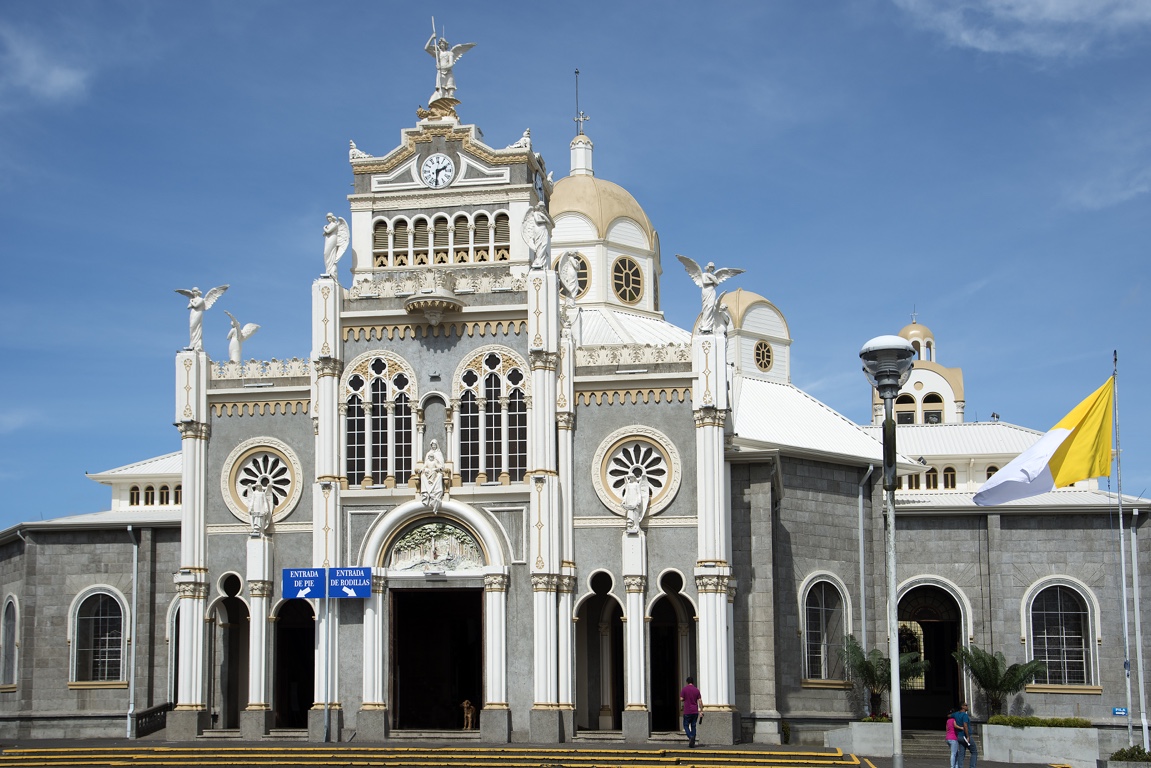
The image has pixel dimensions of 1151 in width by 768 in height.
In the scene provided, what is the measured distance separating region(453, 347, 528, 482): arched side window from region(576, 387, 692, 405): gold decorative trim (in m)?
1.78

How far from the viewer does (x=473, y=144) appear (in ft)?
148

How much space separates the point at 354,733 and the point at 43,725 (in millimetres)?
12761

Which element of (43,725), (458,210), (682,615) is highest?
(458,210)

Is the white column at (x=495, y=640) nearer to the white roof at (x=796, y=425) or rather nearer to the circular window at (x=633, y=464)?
the circular window at (x=633, y=464)

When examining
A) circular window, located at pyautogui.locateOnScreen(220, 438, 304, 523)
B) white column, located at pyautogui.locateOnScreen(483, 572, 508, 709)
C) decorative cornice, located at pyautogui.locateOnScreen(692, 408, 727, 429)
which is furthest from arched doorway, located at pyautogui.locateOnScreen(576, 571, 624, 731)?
circular window, located at pyautogui.locateOnScreen(220, 438, 304, 523)

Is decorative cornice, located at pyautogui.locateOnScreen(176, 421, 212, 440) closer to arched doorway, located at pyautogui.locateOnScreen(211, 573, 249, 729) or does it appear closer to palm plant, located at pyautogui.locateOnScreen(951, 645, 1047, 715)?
arched doorway, located at pyautogui.locateOnScreen(211, 573, 249, 729)

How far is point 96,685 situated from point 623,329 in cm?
2069

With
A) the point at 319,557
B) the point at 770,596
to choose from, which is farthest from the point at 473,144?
the point at 770,596

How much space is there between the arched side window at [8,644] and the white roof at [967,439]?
31624 mm

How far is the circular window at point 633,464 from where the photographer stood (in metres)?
41.9

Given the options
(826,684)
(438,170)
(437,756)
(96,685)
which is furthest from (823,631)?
(96,685)

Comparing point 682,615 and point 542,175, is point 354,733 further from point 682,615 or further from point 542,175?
point 542,175

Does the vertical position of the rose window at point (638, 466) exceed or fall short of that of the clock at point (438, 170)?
it falls short

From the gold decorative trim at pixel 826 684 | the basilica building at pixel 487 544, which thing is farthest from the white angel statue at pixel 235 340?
the gold decorative trim at pixel 826 684
